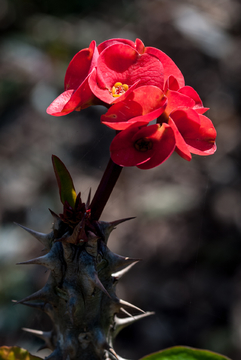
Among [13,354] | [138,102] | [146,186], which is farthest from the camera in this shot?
[146,186]

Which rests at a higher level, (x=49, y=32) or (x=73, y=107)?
(x=73, y=107)

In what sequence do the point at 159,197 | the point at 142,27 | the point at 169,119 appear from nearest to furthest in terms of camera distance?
the point at 169,119, the point at 159,197, the point at 142,27

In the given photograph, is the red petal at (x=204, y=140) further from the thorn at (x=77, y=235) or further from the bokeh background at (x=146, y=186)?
the bokeh background at (x=146, y=186)

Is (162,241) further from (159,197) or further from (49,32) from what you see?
(49,32)

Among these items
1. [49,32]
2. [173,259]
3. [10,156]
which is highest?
[49,32]

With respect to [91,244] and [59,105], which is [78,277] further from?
[59,105]

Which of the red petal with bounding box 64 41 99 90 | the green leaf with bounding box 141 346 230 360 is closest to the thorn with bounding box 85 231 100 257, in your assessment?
the red petal with bounding box 64 41 99 90

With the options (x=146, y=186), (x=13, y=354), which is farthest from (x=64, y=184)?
(x=146, y=186)

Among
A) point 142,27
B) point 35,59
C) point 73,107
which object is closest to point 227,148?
point 142,27
